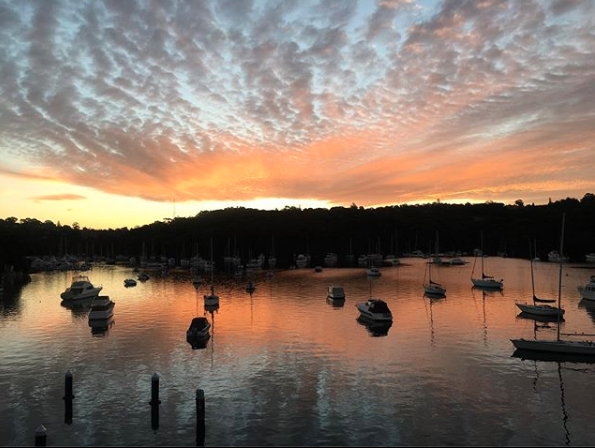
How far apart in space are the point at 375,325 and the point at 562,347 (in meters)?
23.0

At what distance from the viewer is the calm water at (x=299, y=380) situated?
27.1 meters

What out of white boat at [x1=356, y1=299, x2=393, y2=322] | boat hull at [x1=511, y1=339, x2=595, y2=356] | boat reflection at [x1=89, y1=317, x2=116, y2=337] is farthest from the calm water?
white boat at [x1=356, y1=299, x2=393, y2=322]

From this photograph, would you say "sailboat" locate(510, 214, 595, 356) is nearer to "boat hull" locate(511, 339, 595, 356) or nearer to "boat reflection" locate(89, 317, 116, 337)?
"boat hull" locate(511, 339, 595, 356)

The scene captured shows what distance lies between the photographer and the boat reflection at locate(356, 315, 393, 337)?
185 ft

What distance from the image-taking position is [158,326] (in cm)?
6294

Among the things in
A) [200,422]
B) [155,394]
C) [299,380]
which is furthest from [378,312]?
[200,422]

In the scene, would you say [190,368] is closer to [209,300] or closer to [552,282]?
[209,300]

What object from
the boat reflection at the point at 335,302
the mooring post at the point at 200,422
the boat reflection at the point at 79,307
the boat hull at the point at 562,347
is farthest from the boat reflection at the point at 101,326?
the boat hull at the point at 562,347

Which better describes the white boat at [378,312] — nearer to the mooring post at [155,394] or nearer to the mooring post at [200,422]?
the mooring post at [155,394]

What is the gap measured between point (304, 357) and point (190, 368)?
1090 cm

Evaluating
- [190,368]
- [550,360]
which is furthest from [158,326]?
[550,360]

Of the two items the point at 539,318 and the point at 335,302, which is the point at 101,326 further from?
the point at 539,318

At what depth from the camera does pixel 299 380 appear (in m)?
36.9

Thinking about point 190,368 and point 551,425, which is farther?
point 190,368
